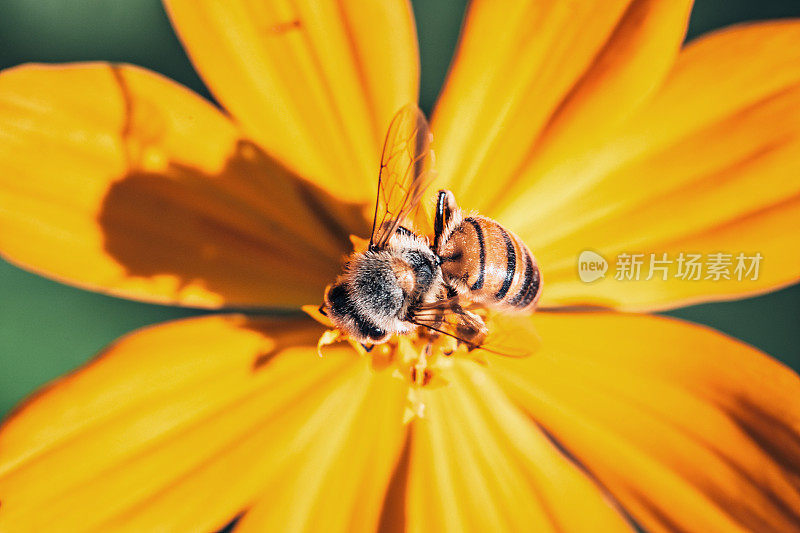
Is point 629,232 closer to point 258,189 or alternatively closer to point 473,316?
point 473,316

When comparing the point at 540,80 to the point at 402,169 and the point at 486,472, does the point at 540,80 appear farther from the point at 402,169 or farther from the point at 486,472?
the point at 486,472

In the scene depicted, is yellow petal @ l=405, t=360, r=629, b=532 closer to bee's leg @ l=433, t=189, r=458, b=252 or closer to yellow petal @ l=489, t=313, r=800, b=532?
yellow petal @ l=489, t=313, r=800, b=532

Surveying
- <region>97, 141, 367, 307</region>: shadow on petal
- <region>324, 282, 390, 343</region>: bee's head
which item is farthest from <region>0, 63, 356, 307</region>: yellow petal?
<region>324, 282, 390, 343</region>: bee's head

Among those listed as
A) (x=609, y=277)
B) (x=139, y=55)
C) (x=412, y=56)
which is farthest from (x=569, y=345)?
(x=139, y=55)

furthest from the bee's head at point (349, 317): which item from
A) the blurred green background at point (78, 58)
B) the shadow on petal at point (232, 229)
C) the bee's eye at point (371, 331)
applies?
the blurred green background at point (78, 58)

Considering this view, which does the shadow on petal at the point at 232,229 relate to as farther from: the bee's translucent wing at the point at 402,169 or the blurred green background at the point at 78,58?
the blurred green background at the point at 78,58

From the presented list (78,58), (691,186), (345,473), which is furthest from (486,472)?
(78,58)
